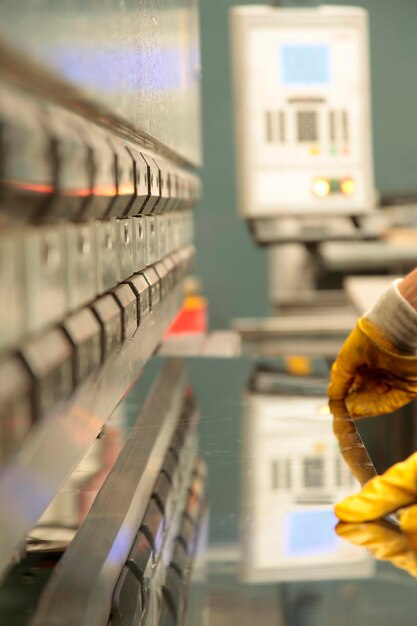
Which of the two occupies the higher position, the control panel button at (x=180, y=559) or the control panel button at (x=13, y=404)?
the control panel button at (x=13, y=404)

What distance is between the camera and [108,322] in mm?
712

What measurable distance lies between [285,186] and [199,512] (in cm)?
266

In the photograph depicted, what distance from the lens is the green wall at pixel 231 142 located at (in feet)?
20.4

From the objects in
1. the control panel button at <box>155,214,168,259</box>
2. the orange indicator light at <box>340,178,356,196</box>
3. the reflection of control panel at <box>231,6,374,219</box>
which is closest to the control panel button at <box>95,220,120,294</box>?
the control panel button at <box>155,214,168,259</box>

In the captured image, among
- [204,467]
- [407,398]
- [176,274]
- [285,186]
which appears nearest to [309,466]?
[204,467]

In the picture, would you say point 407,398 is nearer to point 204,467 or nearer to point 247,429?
point 247,429

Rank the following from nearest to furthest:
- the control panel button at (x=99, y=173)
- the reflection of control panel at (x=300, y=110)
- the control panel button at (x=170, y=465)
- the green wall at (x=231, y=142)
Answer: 1. the control panel button at (x=99, y=173)
2. the control panel button at (x=170, y=465)
3. the reflection of control panel at (x=300, y=110)
4. the green wall at (x=231, y=142)

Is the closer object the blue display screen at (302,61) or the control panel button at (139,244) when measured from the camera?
the control panel button at (139,244)

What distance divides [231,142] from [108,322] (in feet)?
18.5

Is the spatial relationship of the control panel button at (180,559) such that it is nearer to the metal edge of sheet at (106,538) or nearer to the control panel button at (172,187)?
the metal edge of sheet at (106,538)

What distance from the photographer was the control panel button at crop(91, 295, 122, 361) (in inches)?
27.1

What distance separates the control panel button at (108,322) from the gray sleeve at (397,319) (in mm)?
642

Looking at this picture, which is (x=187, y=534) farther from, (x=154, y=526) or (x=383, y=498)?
(x=383, y=498)

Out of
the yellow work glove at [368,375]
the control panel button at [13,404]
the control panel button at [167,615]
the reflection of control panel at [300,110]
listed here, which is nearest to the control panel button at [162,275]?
the yellow work glove at [368,375]
